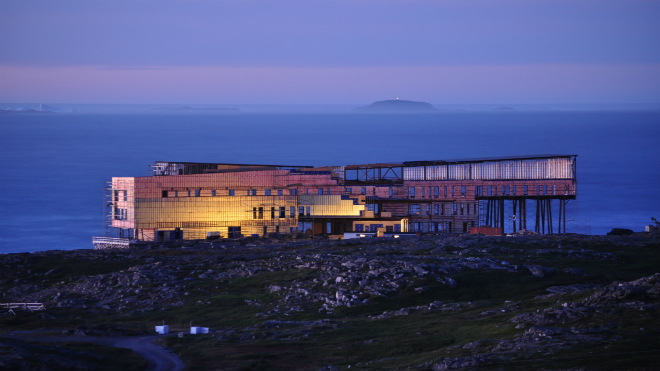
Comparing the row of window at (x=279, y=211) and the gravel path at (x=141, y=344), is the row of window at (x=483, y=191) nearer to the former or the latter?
the row of window at (x=279, y=211)

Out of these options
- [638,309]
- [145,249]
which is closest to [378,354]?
[638,309]

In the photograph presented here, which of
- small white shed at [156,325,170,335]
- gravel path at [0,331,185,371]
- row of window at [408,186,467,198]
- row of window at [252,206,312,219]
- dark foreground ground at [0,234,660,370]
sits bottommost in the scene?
gravel path at [0,331,185,371]

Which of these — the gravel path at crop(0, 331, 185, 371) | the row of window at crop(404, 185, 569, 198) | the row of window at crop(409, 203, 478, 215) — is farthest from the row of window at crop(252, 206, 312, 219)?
the gravel path at crop(0, 331, 185, 371)

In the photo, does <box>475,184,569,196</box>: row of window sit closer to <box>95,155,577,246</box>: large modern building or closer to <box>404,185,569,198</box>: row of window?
<box>404,185,569,198</box>: row of window

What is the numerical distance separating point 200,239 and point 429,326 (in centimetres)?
5310

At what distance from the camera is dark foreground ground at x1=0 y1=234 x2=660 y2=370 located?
46.2 meters

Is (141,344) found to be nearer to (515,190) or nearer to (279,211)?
(279,211)

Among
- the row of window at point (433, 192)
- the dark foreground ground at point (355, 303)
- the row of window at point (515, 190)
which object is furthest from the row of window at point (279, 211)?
the row of window at point (515, 190)

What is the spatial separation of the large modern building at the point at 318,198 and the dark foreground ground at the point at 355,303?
10.7 metres

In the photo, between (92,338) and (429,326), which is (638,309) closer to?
(429,326)

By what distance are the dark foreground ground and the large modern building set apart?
1073 cm

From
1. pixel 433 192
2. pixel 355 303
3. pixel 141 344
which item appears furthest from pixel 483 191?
pixel 141 344

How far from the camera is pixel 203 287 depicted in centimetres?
7256

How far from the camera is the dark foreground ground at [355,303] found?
4625 centimetres
